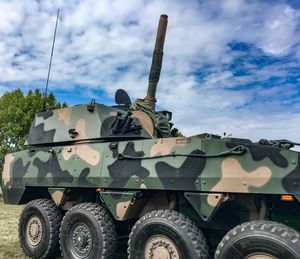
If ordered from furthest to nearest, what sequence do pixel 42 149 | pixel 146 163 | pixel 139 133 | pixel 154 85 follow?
pixel 154 85 → pixel 42 149 → pixel 139 133 → pixel 146 163

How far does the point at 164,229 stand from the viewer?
597 centimetres

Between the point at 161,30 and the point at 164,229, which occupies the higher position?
the point at 161,30

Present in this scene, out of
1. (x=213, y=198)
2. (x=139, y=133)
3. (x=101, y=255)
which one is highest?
(x=139, y=133)

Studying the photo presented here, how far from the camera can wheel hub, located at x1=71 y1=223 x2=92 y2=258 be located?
23.5 ft

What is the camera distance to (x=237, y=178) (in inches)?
217

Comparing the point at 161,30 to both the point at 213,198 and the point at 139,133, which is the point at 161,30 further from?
the point at 213,198

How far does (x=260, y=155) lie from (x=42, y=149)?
481cm

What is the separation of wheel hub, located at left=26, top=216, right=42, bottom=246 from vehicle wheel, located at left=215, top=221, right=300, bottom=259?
4.26m

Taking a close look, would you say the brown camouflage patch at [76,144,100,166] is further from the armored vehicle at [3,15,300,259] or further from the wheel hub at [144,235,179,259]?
the wheel hub at [144,235,179,259]

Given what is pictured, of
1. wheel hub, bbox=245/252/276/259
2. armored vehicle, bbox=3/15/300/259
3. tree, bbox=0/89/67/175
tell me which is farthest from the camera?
tree, bbox=0/89/67/175

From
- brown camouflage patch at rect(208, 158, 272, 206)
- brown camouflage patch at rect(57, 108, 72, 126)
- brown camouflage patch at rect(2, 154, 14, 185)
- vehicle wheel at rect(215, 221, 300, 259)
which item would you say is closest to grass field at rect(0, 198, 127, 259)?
brown camouflage patch at rect(2, 154, 14, 185)

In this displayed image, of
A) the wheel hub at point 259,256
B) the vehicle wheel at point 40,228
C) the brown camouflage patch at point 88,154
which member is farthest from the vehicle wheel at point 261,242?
the vehicle wheel at point 40,228

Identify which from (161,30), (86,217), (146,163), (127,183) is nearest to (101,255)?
(86,217)

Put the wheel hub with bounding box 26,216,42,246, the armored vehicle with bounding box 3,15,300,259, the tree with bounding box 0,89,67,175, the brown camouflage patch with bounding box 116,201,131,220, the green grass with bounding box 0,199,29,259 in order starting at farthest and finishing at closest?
the tree with bounding box 0,89,67,175, the green grass with bounding box 0,199,29,259, the wheel hub with bounding box 26,216,42,246, the brown camouflage patch with bounding box 116,201,131,220, the armored vehicle with bounding box 3,15,300,259
